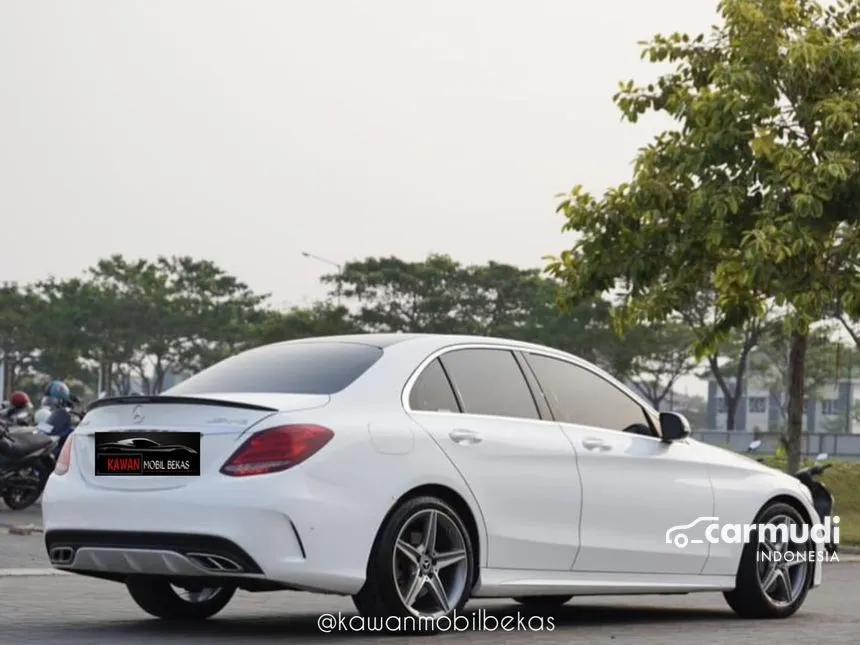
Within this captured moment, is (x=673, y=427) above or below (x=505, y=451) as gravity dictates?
above

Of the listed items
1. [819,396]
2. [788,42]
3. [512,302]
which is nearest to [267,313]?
[512,302]

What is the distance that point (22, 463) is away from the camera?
2153 centimetres

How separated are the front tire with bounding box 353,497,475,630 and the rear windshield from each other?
2.34 feet

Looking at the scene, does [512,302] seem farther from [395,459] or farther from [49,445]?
[395,459]

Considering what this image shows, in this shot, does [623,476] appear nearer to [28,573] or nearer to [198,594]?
[198,594]

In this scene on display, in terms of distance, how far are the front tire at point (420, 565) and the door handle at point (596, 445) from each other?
1095mm

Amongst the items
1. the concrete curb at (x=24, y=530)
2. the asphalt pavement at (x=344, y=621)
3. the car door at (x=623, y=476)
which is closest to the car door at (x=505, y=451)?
the car door at (x=623, y=476)

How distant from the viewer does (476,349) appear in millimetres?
9914

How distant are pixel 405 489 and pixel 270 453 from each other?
69cm

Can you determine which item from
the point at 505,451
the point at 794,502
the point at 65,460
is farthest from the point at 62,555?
the point at 794,502

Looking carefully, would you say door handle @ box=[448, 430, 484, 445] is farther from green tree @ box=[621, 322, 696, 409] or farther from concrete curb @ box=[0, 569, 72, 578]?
green tree @ box=[621, 322, 696, 409]

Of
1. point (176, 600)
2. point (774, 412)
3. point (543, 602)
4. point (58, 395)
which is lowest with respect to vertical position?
point (543, 602)

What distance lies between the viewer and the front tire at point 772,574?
1098cm

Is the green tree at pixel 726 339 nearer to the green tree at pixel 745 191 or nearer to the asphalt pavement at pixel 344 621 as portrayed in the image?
A: the green tree at pixel 745 191
